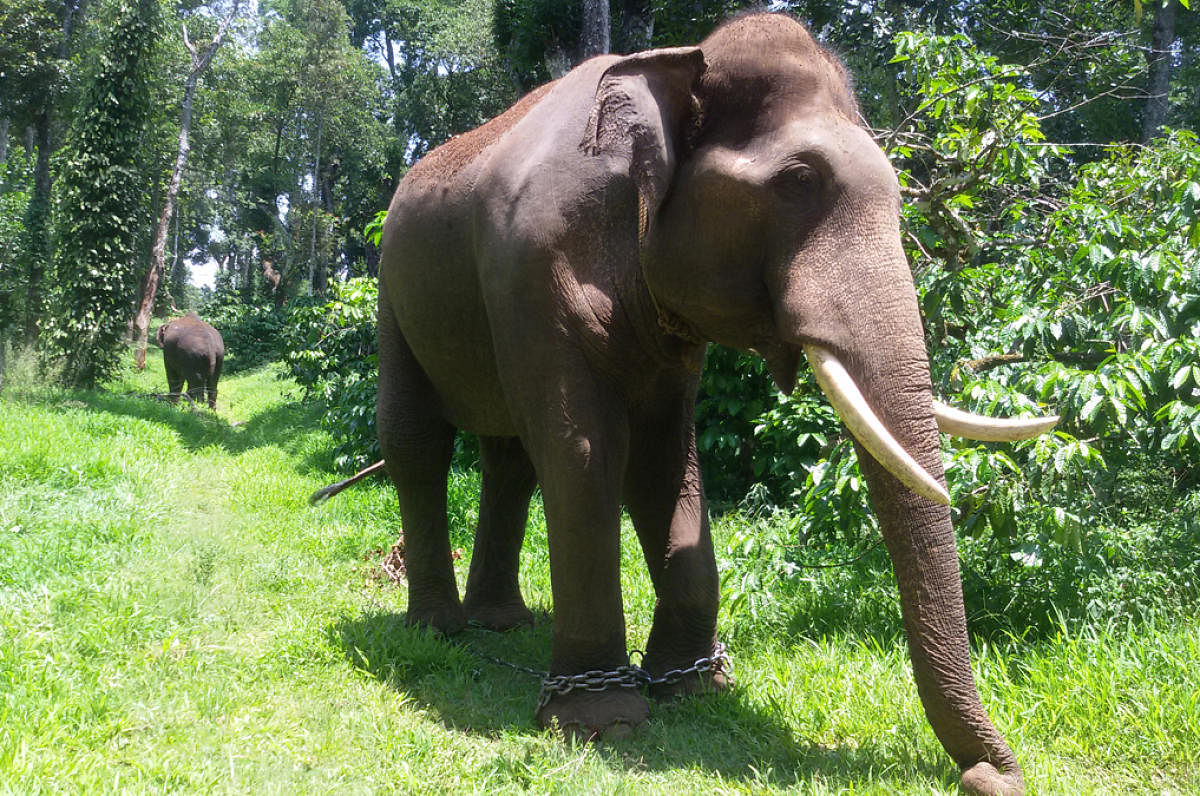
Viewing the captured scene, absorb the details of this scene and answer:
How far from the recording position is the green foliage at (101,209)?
15.6m

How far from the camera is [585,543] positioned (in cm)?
343

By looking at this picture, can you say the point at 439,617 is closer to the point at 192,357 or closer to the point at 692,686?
the point at 692,686

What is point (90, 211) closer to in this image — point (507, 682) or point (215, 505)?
point (215, 505)

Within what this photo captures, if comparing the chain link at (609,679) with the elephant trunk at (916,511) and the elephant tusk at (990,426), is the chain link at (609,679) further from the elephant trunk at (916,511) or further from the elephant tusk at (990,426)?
the elephant tusk at (990,426)

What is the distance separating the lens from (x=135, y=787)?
9.54 ft

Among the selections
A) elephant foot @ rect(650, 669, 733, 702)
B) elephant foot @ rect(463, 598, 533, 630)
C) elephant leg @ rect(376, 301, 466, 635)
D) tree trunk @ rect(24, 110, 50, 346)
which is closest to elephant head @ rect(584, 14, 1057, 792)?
elephant foot @ rect(650, 669, 733, 702)

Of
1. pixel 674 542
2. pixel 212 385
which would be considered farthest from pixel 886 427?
pixel 212 385

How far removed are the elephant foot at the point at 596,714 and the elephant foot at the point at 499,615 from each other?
4.83 ft

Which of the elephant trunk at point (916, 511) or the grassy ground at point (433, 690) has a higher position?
the elephant trunk at point (916, 511)

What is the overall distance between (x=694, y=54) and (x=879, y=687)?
2353 millimetres

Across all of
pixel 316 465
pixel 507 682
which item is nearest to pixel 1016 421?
pixel 507 682

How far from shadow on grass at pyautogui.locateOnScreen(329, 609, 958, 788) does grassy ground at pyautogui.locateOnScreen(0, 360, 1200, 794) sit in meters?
0.01

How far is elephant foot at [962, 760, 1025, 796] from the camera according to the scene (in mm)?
2564

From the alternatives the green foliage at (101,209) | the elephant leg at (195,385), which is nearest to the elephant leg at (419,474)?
the green foliage at (101,209)
